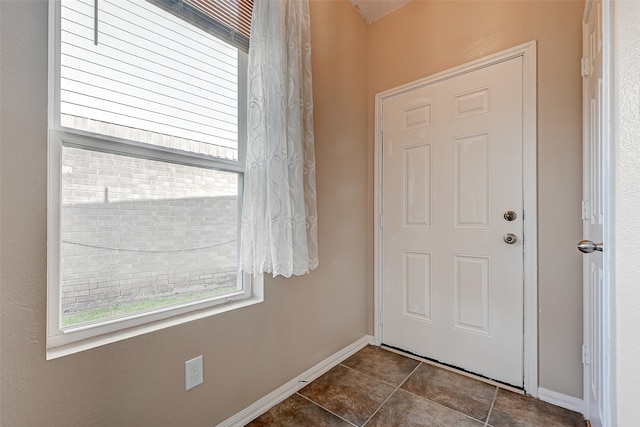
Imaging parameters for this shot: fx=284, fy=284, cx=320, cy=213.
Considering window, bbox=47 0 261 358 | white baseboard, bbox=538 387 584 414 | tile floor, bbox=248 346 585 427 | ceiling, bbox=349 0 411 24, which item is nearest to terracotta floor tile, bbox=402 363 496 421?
tile floor, bbox=248 346 585 427

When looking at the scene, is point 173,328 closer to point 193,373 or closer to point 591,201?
point 193,373

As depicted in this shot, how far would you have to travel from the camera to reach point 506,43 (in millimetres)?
1667

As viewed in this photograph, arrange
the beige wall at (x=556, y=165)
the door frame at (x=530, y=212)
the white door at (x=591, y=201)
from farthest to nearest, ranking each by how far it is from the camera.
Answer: the door frame at (x=530, y=212)
the beige wall at (x=556, y=165)
the white door at (x=591, y=201)

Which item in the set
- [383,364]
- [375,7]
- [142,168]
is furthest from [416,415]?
[375,7]

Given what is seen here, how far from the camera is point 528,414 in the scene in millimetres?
1421

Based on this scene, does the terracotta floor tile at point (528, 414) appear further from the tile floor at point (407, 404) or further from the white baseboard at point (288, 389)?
the white baseboard at point (288, 389)

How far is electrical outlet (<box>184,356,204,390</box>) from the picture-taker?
3.84 ft

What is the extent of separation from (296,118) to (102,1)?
84 centimetres

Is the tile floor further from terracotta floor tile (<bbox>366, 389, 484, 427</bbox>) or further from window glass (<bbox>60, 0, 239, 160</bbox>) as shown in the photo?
window glass (<bbox>60, 0, 239, 160</bbox>)

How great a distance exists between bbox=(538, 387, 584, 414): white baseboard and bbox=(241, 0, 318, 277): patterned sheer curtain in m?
1.43

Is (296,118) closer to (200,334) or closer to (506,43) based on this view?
(200,334)

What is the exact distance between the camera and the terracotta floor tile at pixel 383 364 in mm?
1769

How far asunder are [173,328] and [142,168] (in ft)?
2.13

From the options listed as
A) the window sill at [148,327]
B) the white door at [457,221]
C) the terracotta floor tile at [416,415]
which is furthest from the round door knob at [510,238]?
the window sill at [148,327]
